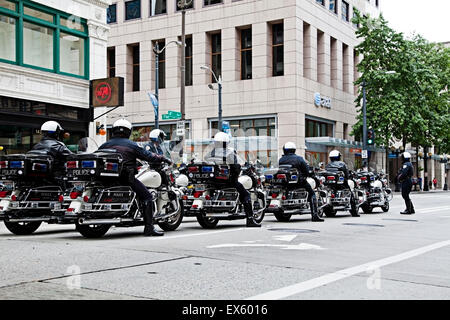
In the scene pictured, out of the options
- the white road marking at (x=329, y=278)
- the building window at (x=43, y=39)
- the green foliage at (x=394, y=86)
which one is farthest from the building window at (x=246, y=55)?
the white road marking at (x=329, y=278)

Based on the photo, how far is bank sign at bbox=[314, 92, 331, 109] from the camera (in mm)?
42344

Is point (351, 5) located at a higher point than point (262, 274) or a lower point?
higher

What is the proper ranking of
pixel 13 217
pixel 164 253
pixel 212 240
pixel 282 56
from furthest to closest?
pixel 282 56 → pixel 13 217 → pixel 212 240 → pixel 164 253

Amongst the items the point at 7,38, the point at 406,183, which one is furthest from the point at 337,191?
the point at 7,38

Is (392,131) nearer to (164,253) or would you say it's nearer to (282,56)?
(282,56)

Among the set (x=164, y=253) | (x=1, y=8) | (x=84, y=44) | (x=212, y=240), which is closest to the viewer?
(x=164, y=253)

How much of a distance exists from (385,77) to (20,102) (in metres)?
27.2

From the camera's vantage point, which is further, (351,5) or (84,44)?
(351,5)

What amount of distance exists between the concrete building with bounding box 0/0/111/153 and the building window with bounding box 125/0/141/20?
2227cm

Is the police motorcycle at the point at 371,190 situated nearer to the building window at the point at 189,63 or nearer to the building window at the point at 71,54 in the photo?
the building window at the point at 71,54

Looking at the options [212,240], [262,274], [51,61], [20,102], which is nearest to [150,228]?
[212,240]

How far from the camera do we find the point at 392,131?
42.9 m

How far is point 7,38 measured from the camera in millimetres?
21125

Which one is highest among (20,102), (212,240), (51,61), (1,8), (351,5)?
(351,5)
